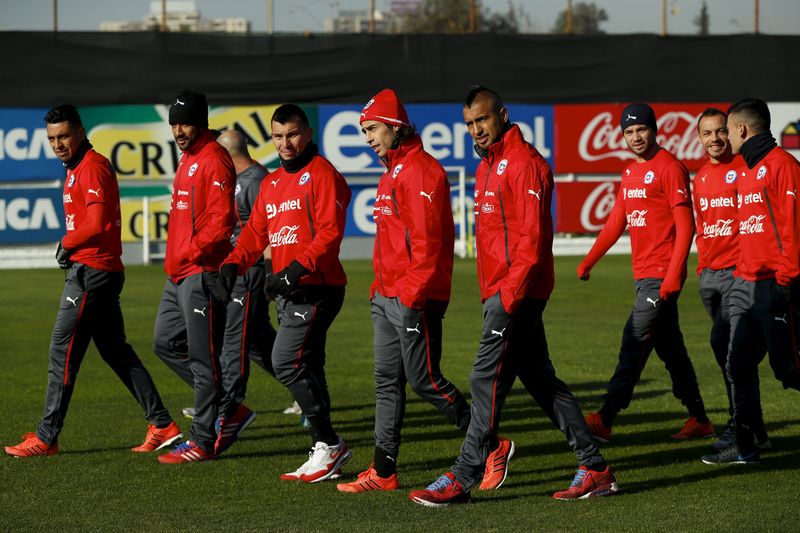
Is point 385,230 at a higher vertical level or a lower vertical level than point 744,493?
higher

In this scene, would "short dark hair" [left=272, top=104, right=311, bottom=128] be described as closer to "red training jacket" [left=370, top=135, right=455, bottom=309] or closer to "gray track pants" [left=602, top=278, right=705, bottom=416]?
"red training jacket" [left=370, top=135, right=455, bottom=309]

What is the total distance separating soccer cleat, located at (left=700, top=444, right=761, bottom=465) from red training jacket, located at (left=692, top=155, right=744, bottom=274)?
1.33m

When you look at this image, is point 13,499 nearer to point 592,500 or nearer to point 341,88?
point 592,500

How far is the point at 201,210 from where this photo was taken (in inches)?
305

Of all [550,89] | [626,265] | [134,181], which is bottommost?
[626,265]

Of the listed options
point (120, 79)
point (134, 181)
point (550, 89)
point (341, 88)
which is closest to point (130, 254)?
point (134, 181)

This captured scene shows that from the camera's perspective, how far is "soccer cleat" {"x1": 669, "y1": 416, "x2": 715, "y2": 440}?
27.9ft

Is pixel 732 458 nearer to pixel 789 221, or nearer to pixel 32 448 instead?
pixel 789 221

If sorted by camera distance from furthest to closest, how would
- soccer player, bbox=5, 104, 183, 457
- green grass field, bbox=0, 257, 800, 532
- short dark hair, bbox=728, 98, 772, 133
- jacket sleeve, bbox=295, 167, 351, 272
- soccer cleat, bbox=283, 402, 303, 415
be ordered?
soccer cleat, bbox=283, 402, 303, 415, soccer player, bbox=5, 104, 183, 457, short dark hair, bbox=728, 98, 772, 133, jacket sleeve, bbox=295, 167, 351, 272, green grass field, bbox=0, 257, 800, 532

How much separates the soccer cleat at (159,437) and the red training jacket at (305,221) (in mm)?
1464

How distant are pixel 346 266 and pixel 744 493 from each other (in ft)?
68.8

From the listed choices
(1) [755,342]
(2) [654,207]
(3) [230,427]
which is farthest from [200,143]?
(1) [755,342]

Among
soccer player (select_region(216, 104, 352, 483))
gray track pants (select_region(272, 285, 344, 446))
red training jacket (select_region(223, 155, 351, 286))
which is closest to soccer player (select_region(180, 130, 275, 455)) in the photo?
red training jacket (select_region(223, 155, 351, 286))

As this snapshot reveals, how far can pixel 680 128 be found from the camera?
104 ft
